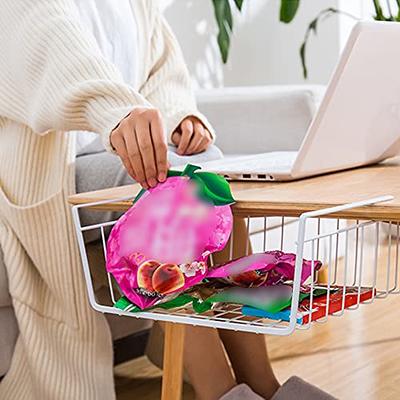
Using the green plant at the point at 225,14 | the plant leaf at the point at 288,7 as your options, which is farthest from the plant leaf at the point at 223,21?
the plant leaf at the point at 288,7

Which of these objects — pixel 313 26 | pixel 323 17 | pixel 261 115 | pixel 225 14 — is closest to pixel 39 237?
pixel 261 115

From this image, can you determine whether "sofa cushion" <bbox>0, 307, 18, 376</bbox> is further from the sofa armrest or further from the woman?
the sofa armrest

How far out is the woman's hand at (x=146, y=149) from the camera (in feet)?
3.55

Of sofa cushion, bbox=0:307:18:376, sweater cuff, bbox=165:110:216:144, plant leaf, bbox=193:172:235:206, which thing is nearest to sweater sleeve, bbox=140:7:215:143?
sweater cuff, bbox=165:110:216:144

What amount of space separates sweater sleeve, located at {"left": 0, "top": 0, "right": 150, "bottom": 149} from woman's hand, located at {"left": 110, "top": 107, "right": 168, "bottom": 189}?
0.26 ft

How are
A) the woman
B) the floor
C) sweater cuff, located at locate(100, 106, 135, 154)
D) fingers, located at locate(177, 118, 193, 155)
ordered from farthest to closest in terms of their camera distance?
the floor
fingers, located at locate(177, 118, 193, 155)
the woman
sweater cuff, located at locate(100, 106, 135, 154)

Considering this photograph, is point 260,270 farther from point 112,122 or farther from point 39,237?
point 39,237

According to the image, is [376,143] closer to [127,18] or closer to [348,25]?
[127,18]

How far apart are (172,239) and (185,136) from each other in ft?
2.09

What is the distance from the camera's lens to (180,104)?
1.79 m

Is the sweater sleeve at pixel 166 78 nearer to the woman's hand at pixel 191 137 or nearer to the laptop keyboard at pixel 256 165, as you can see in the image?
the woman's hand at pixel 191 137

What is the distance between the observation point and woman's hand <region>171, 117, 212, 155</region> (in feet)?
5.32

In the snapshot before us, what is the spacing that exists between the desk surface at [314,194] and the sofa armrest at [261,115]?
95cm

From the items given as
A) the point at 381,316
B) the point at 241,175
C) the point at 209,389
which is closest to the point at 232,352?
the point at 209,389
